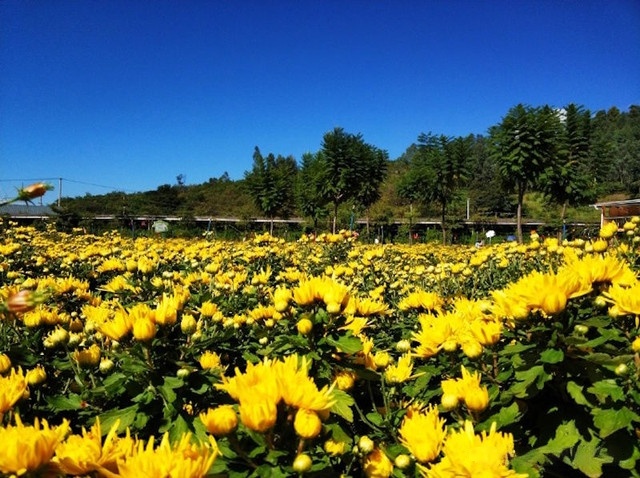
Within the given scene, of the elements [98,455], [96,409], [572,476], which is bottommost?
[572,476]

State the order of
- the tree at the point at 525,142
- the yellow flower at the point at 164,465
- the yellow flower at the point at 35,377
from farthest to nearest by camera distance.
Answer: the tree at the point at 525,142 < the yellow flower at the point at 35,377 < the yellow flower at the point at 164,465

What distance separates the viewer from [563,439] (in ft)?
3.97

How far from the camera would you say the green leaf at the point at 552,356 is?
118 cm

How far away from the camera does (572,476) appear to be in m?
1.27

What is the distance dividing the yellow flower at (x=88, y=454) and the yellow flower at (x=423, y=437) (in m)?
0.65

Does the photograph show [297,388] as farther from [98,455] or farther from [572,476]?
[572,476]

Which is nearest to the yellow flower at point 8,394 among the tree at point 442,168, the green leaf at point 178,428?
the green leaf at point 178,428

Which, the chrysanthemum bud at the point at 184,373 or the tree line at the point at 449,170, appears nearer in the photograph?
the chrysanthemum bud at the point at 184,373

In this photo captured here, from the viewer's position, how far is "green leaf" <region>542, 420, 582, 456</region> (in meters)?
1.17

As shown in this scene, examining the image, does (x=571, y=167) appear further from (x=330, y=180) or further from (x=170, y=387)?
(x=170, y=387)

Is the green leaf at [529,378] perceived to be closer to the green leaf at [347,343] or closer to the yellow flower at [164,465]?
the green leaf at [347,343]

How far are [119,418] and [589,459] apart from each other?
4.13 ft

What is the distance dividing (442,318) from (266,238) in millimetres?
4009

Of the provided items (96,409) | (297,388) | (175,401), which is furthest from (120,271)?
(297,388)
